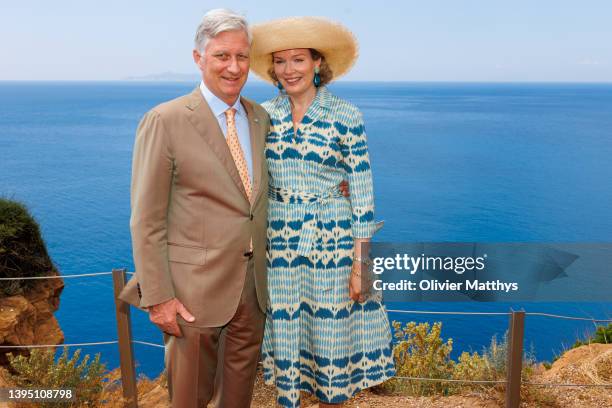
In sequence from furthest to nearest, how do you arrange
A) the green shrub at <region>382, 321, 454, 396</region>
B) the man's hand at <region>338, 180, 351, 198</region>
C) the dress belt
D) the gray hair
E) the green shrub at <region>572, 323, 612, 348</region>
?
the green shrub at <region>572, 323, 612, 348</region> < the green shrub at <region>382, 321, 454, 396</region> < the man's hand at <region>338, 180, 351, 198</region> < the dress belt < the gray hair

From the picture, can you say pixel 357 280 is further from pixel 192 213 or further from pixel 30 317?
pixel 30 317

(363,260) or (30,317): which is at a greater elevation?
(363,260)

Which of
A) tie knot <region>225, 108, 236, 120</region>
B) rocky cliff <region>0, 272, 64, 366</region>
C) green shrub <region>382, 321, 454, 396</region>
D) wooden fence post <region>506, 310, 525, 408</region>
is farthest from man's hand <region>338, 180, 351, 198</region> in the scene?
rocky cliff <region>0, 272, 64, 366</region>

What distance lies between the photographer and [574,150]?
81500 mm

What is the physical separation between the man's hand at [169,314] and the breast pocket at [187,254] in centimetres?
18

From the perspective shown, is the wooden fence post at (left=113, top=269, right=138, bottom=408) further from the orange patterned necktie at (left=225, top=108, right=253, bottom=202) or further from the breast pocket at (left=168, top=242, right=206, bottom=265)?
the orange patterned necktie at (left=225, top=108, right=253, bottom=202)

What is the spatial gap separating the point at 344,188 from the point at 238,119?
63cm

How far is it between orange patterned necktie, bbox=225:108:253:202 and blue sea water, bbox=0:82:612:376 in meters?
32.3

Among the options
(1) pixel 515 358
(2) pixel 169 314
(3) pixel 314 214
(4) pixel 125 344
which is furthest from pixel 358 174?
(4) pixel 125 344

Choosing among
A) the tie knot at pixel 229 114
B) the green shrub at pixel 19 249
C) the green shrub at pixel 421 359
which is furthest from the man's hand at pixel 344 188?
the green shrub at pixel 19 249

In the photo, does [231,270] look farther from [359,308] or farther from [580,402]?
[580,402]

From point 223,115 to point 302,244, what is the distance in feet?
2.32

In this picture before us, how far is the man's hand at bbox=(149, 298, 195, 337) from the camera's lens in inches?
100

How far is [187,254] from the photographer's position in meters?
2.54
